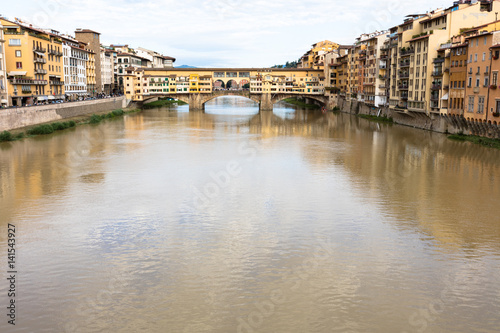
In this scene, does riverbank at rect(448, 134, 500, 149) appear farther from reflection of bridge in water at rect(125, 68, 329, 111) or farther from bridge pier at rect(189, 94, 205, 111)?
bridge pier at rect(189, 94, 205, 111)

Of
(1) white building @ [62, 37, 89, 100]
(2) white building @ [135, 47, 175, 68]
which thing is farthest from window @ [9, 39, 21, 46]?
(2) white building @ [135, 47, 175, 68]

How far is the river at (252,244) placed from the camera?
34.1ft

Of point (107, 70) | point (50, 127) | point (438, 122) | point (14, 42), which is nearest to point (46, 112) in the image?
point (50, 127)

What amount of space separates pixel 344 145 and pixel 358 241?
21686mm

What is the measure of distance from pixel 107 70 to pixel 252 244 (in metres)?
77.5

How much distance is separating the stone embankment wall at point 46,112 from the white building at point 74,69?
525 cm

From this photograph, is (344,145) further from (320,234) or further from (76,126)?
(76,126)

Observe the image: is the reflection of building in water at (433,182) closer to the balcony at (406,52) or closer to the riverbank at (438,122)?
the riverbank at (438,122)

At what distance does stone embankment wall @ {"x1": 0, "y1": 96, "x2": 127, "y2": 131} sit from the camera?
3675 centimetres

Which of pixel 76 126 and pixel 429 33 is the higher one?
pixel 429 33

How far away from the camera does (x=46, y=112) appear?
4378 centimetres

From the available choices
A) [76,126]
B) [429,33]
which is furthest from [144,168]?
[429,33]

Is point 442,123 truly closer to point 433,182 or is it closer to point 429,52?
point 429,52

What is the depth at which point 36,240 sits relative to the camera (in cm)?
1447
